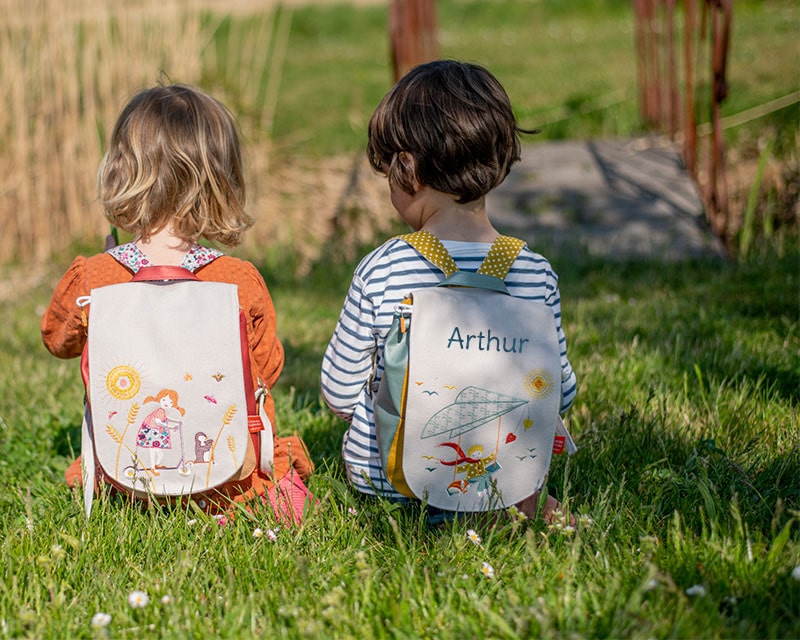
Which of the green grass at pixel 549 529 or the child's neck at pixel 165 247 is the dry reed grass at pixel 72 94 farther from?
the child's neck at pixel 165 247

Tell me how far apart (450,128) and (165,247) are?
837 millimetres

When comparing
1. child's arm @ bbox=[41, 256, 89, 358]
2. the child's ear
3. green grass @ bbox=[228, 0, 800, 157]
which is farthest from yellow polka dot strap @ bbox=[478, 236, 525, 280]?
green grass @ bbox=[228, 0, 800, 157]

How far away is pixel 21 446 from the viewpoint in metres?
3.11

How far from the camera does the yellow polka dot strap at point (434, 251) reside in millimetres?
2201

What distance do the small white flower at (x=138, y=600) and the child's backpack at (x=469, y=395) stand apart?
62cm

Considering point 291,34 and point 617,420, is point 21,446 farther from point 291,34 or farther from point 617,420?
point 291,34

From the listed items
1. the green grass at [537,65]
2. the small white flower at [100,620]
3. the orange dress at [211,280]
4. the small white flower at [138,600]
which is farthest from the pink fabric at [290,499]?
the green grass at [537,65]

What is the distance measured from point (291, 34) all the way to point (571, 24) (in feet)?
18.8

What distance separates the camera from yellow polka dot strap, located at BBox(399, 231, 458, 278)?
2.20 metres

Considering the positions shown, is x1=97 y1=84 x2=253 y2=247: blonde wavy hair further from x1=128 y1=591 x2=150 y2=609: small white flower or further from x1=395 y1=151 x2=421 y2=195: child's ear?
x1=128 y1=591 x2=150 y2=609: small white flower

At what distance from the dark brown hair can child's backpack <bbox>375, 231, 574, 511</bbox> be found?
0.83 feet

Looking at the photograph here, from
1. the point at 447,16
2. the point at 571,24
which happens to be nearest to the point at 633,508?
the point at 571,24

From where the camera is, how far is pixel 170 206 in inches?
95.1

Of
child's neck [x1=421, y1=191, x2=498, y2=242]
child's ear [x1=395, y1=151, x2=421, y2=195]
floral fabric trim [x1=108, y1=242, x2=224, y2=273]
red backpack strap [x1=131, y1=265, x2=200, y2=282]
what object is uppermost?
child's ear [x1=395, y1=151, x2=421, y2=195]
